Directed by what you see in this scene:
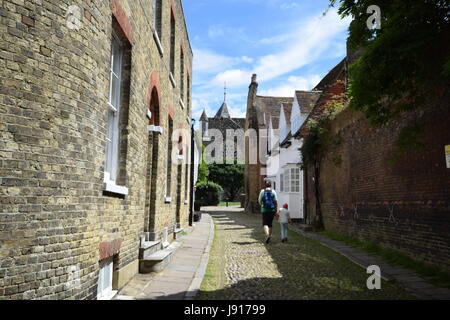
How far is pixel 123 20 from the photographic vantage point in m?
5.50

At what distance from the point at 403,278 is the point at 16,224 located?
20.0 feet

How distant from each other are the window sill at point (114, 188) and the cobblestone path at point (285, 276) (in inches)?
73.8

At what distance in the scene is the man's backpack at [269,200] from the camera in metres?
11.3

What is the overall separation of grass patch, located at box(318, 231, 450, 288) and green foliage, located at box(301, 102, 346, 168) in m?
3.96

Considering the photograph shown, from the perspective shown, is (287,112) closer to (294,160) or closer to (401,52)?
(294,160)

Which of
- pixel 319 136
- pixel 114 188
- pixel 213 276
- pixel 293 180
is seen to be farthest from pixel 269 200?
pixel 293 180

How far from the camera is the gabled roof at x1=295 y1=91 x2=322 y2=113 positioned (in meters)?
20.4

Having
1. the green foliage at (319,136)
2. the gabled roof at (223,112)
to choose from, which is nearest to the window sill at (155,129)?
the green foliage at (319,136)

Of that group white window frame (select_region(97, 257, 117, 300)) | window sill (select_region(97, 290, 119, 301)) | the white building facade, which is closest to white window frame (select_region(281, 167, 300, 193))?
the white building facade

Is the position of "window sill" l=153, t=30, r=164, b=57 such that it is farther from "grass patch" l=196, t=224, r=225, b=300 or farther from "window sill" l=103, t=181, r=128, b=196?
"grass patch" l=196, t=224, r=225, b=300

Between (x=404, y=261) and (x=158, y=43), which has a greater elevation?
(x=158, y=43)

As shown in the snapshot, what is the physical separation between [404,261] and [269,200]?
4308 millimetres

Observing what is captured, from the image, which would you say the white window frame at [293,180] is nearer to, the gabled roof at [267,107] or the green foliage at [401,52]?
the gabled roof at [267,107]
